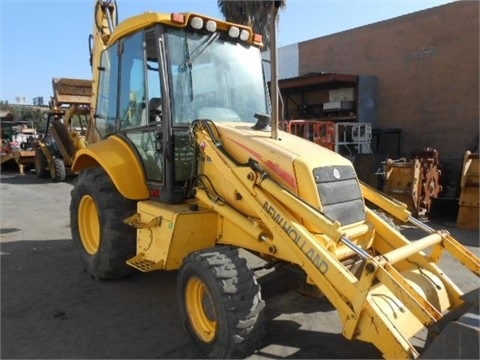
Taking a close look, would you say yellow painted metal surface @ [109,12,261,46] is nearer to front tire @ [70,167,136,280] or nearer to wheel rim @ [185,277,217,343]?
front tire @ [70,167,136,280]

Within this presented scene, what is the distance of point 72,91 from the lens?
14.0m

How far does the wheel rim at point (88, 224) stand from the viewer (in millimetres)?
5266

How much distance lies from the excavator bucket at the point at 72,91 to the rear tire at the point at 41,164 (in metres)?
2.43

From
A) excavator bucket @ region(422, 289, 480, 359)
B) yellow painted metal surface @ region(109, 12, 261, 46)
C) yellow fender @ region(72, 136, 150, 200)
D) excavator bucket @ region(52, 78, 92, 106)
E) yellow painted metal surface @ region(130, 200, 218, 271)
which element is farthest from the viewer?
excavator bucket @ region(52, 78, 92, 106)

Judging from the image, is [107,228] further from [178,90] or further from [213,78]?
[213,78]

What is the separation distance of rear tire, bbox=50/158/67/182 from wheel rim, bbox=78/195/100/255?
999cm

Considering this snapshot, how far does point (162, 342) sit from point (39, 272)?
2.55 meters

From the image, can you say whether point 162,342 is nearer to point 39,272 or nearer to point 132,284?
point 132,284

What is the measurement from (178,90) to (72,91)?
11080 mm

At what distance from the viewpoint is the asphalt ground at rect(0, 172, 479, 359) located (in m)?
3.49

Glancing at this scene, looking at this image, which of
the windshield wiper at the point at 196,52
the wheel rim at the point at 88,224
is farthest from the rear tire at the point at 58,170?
the windshield wiper at the point at 196,52

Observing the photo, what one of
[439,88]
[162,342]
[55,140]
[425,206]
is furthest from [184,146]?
[55,140]

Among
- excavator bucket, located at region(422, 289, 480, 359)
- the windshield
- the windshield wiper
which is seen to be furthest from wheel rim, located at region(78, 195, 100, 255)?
excavator bucket, located at region(422, 289, 480, 359)

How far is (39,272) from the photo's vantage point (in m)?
5.40
